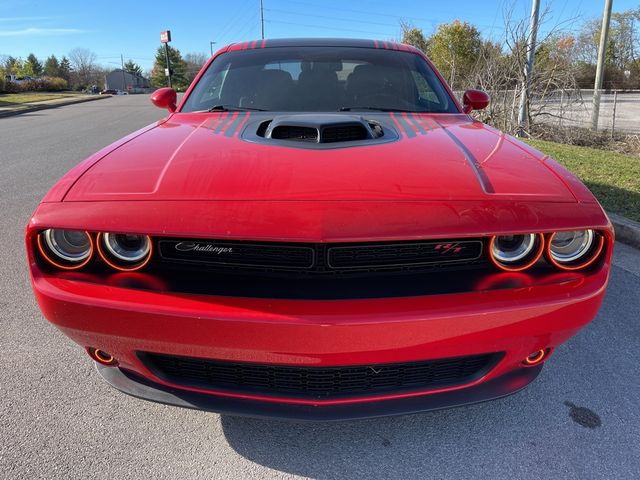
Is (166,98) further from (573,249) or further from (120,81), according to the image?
(120,81)

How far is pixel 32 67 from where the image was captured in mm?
92312

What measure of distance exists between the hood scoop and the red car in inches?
8.1

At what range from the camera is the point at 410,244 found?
156 cm

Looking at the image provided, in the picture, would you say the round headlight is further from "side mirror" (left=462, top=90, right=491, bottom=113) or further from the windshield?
"side mirror" (left=462, top=90, right=491, bottom=113)

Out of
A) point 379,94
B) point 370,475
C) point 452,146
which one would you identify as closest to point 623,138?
point 379,94

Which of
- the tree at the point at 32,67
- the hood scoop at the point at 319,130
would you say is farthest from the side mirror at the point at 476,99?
the tree at the point at 32,67

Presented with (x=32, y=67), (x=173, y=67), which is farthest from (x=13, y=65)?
(x=173, y=67)

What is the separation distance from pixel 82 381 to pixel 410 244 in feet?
5.48

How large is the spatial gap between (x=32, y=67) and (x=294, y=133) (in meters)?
110

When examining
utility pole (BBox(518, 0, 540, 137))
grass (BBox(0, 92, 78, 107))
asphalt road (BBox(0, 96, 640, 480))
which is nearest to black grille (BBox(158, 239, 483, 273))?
→ asphalt road (BBox(0, 96, 640, 480))

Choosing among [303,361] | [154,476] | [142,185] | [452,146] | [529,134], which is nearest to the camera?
[303,361]

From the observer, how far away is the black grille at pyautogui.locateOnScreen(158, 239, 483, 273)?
1.55 meters

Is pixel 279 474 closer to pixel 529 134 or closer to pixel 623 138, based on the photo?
pixel 529 134

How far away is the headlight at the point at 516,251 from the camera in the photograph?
1.63 metres
